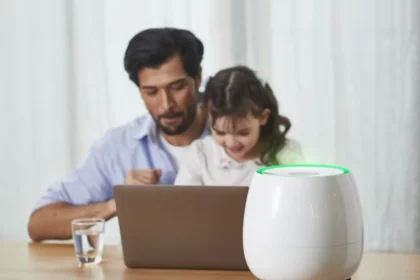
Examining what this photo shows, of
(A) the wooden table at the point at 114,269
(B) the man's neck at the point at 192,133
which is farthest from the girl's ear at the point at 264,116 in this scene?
(A) the wooden table at the point at 114,269

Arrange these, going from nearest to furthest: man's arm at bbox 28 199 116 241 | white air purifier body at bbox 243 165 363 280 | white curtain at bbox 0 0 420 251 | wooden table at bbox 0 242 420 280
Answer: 1. white air purifier body at bbox 243 165 363 280
2. wooden table at bbox 0 242 420 280
3. white curtain at bbox 0 0 420 251
4. man's arm at bbox 28 199 116 241

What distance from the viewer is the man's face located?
9.10 feet

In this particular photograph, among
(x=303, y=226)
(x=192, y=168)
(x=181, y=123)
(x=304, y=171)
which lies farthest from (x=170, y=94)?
(x=303, y=226)

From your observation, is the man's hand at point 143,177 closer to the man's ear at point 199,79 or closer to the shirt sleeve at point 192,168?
the shirt sleeve at point 192,168

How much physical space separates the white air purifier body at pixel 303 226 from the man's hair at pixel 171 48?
4.14ft

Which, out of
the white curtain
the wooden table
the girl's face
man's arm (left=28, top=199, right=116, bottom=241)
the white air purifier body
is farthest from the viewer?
man's arm (left=28, top=199, right=116, bottom=241)

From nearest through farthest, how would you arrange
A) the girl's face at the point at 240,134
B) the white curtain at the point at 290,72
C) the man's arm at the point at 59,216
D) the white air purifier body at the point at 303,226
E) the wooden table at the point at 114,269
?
the white air purifier body at the point at 303,226, the wooden table at the point at 114,269, the white curtain at the point at 290,72, the girl's face at the point at 240,134, the man's arm at the point at 59,216

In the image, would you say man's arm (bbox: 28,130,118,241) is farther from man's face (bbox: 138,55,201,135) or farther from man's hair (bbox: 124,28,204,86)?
man's hair (bbox: 124,28,204,86)

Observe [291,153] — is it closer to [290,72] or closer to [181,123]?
[290,72]

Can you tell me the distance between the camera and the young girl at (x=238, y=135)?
2.73 meters

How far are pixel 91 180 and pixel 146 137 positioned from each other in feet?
0.87

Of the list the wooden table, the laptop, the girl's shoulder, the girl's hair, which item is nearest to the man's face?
the girl's hair

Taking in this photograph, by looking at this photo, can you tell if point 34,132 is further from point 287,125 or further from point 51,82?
point 287,125

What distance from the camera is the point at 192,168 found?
279cm
